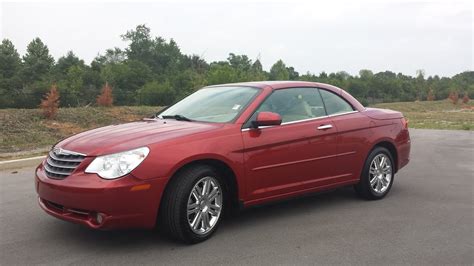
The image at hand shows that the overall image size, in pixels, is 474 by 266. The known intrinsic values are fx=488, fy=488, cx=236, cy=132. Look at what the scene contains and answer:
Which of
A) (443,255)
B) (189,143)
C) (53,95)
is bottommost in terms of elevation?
(443,255)

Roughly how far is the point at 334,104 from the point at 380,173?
1162 mm

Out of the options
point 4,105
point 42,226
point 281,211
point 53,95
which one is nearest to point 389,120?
point 281,211

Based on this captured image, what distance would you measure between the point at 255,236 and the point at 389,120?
2919 mm

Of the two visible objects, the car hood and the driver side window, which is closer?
the car hood

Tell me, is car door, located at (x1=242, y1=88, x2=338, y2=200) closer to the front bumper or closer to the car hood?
the car hood

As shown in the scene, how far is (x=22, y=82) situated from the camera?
5512cm

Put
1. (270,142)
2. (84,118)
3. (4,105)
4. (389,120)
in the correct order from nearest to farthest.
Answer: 1. (270,142)
2. (389,120)
3. (84,118)
4. (4,105)

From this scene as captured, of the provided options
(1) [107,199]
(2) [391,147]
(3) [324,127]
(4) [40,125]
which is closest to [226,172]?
(1) [107,199]

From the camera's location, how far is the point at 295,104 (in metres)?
5.65

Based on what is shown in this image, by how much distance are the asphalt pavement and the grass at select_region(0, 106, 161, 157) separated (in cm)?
538

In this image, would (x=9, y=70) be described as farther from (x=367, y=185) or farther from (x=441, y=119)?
(x=367, y=185)

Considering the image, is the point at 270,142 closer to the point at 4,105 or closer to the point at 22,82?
the point at 4,105

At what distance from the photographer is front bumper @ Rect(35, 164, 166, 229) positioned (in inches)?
159

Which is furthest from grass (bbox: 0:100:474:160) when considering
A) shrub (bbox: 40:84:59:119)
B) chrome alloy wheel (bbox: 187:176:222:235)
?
chrome alloy wheel (bbox: 187:176:222:235)
